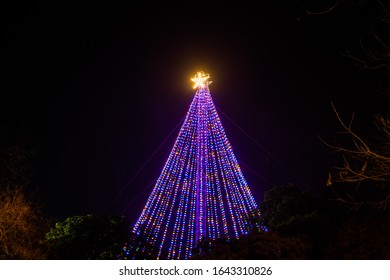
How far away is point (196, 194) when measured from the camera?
42.6ft

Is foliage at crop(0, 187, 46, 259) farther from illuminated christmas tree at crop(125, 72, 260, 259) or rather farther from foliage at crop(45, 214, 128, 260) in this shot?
illuminated christmas tree at crop(125, 72, 260, 259)

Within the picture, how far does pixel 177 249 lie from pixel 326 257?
5703 millimetres

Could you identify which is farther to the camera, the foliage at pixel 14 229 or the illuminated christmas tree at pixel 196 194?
the illuminated christmas tree at pixel 196 194

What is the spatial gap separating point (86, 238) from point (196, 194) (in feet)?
11.3

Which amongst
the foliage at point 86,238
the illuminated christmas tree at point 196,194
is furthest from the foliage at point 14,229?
the illuminated christmas tree at point 196,194

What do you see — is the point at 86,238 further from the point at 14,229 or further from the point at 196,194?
the point at 196,194

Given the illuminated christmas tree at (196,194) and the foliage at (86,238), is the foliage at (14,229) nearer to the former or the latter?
the foliage at (86,238)

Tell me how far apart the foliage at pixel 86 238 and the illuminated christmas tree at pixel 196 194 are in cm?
64

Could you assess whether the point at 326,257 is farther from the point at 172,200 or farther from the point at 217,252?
the point at 172,200

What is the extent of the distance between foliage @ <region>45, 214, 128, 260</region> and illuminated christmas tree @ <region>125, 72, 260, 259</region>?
64cm

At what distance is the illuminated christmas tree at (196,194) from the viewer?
1292 centimetres

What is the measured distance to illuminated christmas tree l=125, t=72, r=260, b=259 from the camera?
12922 mm

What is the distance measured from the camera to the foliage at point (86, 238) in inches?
501
